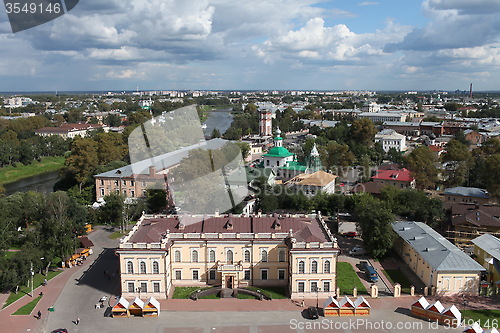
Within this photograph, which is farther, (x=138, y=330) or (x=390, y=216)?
(x=390, y=216)

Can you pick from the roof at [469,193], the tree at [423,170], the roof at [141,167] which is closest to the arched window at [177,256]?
the roof at [141,167]

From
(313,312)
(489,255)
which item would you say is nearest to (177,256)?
(313,312)

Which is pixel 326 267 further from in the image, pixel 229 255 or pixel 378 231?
pixel 378 231

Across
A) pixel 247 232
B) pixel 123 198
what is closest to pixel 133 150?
pixel 123 198

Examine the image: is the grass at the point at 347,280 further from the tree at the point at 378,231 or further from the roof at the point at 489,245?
the roof at the point at 489,245

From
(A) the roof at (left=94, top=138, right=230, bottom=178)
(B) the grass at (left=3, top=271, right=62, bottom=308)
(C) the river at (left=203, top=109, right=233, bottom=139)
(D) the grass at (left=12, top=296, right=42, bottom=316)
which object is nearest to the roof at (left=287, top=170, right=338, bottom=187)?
(A) the roof at (left=94, top=138, right=230, bottom=178)

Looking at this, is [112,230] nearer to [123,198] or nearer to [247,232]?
[123,198]
